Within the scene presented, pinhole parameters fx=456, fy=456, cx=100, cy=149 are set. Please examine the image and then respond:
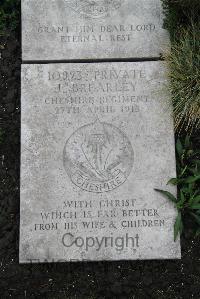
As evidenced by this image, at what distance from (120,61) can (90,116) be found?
722 millimetres

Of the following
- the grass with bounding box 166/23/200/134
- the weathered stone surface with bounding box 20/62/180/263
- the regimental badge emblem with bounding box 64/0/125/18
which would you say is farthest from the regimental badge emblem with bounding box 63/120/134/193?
the regimental badge emblem with bounding box 64/0/125/18

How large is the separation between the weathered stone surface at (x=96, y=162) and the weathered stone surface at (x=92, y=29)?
174 mm

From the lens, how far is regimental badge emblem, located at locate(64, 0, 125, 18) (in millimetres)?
4926

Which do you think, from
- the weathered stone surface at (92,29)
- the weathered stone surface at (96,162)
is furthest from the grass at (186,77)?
the weathered stone surface at (92,29)

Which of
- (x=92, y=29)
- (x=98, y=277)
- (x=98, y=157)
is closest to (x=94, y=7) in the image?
(x=92, y=29)

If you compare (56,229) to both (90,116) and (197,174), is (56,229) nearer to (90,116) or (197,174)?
(90,116)

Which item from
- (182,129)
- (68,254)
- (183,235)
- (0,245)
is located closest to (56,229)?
(68,254)

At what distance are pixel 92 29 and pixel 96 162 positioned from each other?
4.79 feet

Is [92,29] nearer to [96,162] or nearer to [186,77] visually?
[186,77]

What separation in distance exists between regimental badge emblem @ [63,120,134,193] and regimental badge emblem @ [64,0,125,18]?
48.1 inches

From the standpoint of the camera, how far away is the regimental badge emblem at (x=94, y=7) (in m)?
4.93

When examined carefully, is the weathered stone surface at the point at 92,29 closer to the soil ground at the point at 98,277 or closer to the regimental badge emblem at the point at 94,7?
the regimental badge emblem at the point at 94,7

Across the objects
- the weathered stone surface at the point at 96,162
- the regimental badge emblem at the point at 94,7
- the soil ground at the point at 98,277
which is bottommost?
the soil ground at the point at 98,277

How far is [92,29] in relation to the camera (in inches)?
192
